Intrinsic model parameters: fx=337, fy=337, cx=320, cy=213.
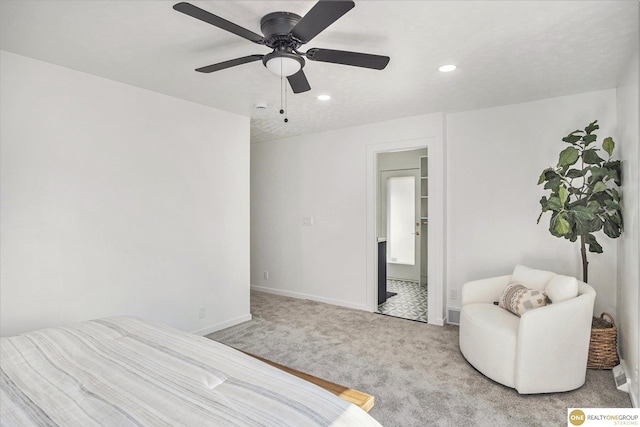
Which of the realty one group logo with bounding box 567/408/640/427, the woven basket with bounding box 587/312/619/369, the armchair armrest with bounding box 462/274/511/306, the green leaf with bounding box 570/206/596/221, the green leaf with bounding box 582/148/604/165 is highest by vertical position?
the green leaf with bounding box 582/148/604/165

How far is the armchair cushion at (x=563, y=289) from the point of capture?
2.54m

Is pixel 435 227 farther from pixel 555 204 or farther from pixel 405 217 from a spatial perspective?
pixel 405 217

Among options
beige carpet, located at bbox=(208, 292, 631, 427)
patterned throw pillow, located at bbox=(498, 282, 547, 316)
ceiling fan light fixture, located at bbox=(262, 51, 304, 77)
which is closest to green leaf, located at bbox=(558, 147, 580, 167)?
patterned throw pillow, located at bbox=(498, 282, 547, 316)

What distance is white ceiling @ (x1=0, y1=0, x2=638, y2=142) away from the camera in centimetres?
187

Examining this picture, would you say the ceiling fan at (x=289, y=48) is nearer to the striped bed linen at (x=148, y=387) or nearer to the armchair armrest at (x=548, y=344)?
the striped bed linen at (x=148, y=387)

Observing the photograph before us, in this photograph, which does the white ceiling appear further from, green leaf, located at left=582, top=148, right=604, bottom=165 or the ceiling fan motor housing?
green leaf, located at left=582, top=148, right=604, bottom=165

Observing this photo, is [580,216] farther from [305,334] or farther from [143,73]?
[143,73]

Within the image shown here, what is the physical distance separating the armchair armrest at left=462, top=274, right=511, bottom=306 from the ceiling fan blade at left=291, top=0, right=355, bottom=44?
2637mm

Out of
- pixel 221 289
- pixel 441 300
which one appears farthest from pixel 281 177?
pixel 441 300

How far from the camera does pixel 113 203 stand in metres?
2.90

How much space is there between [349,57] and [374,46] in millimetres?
528

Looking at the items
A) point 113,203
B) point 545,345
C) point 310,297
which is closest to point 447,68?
point 545,345

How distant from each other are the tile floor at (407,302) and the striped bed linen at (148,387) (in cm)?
318

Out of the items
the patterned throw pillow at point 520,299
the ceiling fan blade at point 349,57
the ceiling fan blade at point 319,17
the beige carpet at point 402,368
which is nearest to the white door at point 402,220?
the beige carpet at point 402,368
